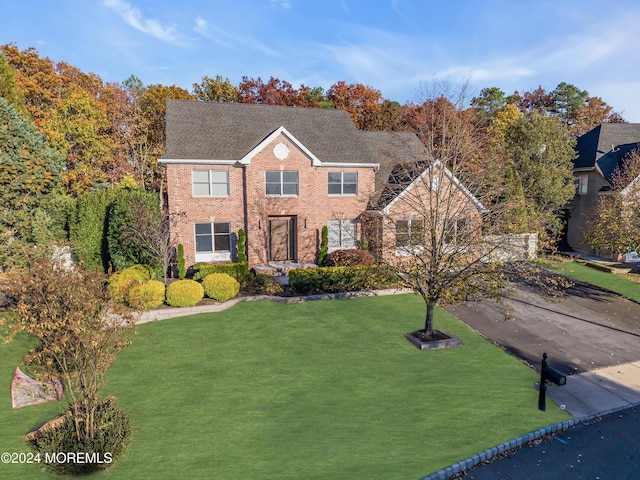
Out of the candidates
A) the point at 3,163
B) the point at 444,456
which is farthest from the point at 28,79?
the point at 444,456

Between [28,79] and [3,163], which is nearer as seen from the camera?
[3,163]

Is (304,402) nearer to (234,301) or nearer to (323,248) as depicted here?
(234,301)

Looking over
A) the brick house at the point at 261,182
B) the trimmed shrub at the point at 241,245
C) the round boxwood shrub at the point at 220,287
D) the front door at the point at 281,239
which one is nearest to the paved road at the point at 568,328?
the brick house at the point at 261,182

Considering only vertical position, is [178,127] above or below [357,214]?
above

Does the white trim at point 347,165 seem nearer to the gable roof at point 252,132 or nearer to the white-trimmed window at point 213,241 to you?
the gable roof at point 252,132

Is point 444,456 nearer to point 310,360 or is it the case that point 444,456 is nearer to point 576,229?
point 310,360

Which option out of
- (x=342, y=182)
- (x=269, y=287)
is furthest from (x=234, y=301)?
(x=342, y=182)

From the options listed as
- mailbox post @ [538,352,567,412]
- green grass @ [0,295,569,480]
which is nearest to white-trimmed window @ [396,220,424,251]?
green grass @ [0,295,569,480]
